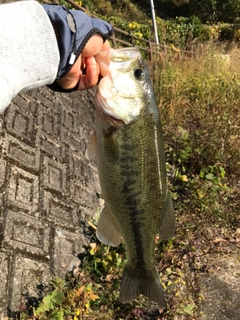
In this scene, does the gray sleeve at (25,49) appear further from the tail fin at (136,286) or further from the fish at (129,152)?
the tail fin at (136,286)

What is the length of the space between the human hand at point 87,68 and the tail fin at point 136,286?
1.12m

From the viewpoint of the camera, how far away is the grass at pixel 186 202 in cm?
345

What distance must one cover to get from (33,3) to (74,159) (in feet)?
9.30

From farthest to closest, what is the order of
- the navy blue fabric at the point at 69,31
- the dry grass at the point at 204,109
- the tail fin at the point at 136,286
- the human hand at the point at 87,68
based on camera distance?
the dry grass at the point at 204,109 < the tail fin at the point at 136,286 < the human hand at the point at 87,68 < the navy blue fabric at the point at 69,31

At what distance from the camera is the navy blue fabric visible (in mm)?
1771

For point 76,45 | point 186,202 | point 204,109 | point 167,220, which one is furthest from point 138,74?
A: point 204,109

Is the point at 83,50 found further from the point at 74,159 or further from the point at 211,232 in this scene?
the point at 211,232

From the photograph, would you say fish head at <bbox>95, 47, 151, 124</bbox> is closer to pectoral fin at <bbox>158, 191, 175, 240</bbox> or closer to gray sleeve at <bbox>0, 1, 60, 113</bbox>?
gray sleeve at <bbox>0, 1, 60, 113</bbox>

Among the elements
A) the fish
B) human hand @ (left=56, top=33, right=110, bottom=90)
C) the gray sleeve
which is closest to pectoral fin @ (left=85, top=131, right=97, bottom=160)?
the fish

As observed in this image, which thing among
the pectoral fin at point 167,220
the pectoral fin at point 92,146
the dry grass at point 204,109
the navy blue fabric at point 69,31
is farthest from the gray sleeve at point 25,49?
the dry grass at point 204,109

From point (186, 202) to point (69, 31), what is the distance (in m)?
3.49

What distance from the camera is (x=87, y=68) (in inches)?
77.0

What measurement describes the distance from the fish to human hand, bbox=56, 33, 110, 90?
0.13 ft

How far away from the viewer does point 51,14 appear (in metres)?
1.78
